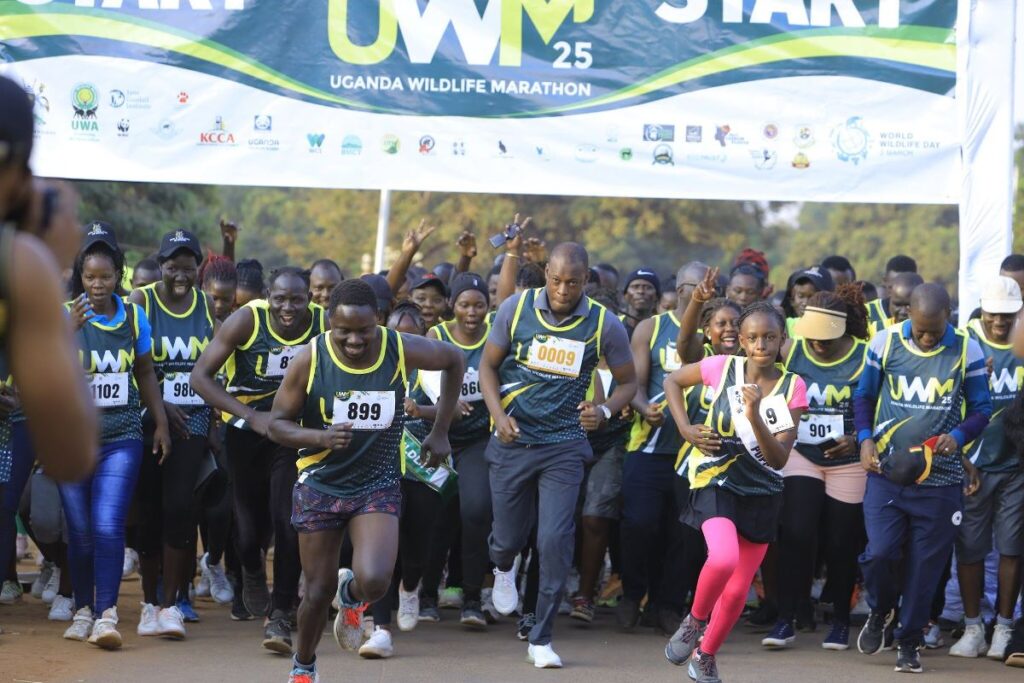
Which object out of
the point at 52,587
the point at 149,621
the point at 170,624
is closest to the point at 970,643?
the point at 170,624

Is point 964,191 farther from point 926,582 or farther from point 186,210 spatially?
point 186,210

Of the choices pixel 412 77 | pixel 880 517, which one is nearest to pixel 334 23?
pixel 412 77

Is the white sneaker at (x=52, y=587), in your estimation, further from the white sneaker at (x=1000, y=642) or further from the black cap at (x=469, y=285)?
the white sneaker at (x=1000, y=642)

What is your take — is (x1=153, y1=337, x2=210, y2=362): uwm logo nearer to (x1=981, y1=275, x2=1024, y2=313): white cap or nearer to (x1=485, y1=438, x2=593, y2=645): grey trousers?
(x1=485, y1=438, x2=593, y2=645): grey trousers

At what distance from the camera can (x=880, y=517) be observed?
8906 millimetres

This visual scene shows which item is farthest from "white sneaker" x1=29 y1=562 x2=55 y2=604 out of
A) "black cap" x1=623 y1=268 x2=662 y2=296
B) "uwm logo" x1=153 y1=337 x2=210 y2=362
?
"black cap" x1=623 y1=268 x2=662 y2=296

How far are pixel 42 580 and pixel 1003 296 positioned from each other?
690cm

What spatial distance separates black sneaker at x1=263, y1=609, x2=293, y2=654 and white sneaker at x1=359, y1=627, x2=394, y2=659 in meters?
0.44

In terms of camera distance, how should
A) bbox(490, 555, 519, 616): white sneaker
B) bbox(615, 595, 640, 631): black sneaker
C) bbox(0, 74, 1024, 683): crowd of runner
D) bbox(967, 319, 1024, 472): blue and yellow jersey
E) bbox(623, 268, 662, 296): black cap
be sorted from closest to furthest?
bbox(0, 74, 1024, 683): crowd of runner
bbox(490, 555, 519, 616): white sneaker
bbox(967, 319, 1024, 472): blue and yellow jersey
bbox(615, 595, 640, 631): black sneaker
bbox(623, 268, 662, 296): black cap

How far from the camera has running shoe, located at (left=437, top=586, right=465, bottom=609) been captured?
10.6 meters


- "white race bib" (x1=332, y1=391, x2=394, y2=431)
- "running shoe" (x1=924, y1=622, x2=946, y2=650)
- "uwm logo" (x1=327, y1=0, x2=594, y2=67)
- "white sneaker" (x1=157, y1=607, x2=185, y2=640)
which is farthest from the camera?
"uwm logo" (x1=327, y1=0, x2=594, y2=67)

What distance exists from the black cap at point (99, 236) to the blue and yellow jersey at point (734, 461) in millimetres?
3701

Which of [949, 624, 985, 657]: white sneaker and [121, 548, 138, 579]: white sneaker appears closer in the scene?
[949, 624, 985, 657]: white sneaker

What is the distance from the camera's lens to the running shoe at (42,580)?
10.5 m
